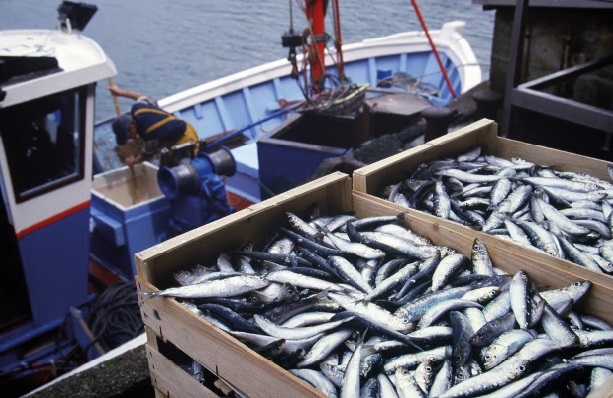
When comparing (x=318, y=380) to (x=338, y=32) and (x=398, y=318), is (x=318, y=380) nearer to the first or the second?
(x=398, y=318)

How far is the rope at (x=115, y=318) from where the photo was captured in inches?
256

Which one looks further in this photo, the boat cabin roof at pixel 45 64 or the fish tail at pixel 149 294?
the boat cabin roof at pixel 45 64

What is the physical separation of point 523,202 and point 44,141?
4970 millimetres

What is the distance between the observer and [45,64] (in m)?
6.01

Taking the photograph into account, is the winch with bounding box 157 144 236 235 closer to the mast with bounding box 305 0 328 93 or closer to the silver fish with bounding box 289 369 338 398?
the mast with bounding box 305 0 328 93

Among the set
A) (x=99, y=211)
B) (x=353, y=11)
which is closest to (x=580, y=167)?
(x=99, y=211)

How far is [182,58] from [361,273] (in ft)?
77.0

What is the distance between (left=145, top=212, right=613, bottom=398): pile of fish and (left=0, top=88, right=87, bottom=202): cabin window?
3.81 metres

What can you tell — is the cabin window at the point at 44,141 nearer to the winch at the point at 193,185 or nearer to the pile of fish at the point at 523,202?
the winch at the point at 193,185

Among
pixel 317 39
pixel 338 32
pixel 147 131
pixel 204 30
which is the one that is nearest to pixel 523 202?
pixel 147 131

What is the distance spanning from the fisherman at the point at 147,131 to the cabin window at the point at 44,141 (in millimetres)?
1545

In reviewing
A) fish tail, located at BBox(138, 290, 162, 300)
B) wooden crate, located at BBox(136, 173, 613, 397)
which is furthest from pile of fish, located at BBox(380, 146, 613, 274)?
fish tail, located at BBox(138, 290, 162, 300)

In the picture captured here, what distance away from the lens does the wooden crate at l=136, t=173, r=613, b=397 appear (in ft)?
7.40

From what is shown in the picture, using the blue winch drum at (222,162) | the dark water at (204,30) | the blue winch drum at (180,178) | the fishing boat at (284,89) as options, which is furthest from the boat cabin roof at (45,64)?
the dark water at (204,30)
